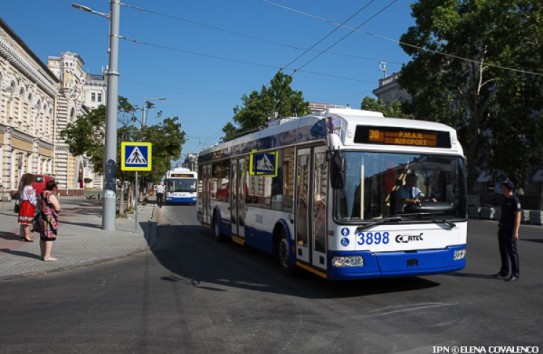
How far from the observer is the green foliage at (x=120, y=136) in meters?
24.1

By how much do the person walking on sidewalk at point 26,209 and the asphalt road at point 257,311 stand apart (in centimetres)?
457

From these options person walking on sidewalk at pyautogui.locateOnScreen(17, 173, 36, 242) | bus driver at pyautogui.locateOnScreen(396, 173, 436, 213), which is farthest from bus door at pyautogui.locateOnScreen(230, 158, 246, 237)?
person walking on sidewalk at pyautogui.locateOnScreen(17, 173, 36, 242)

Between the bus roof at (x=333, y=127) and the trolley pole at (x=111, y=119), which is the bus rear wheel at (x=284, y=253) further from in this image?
the trolley pole at (x=111, y=119)

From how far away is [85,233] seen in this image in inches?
628

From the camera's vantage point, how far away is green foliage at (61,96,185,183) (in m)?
24.1

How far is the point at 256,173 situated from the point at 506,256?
491 centimetres

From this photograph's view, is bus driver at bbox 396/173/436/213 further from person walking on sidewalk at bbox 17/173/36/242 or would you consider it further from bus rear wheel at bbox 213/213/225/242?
person walking on sidewalk at bbox 17/173/36/242

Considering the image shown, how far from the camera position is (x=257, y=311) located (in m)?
6.63

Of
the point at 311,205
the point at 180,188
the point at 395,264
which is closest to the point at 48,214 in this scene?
the point at 311,205

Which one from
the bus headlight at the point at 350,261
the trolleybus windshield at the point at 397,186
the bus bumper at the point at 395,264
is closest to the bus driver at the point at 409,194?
the trolleybus windshield at the point at 397,186

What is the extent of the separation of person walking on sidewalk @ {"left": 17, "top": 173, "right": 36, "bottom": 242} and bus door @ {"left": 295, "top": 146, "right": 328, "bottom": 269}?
8525 mm

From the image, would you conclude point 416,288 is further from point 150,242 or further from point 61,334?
point 150,242

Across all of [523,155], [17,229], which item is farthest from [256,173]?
[523,155]

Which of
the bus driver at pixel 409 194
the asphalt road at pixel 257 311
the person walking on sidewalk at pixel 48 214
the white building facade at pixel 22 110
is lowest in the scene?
the asphalt road at pixel 257 311
